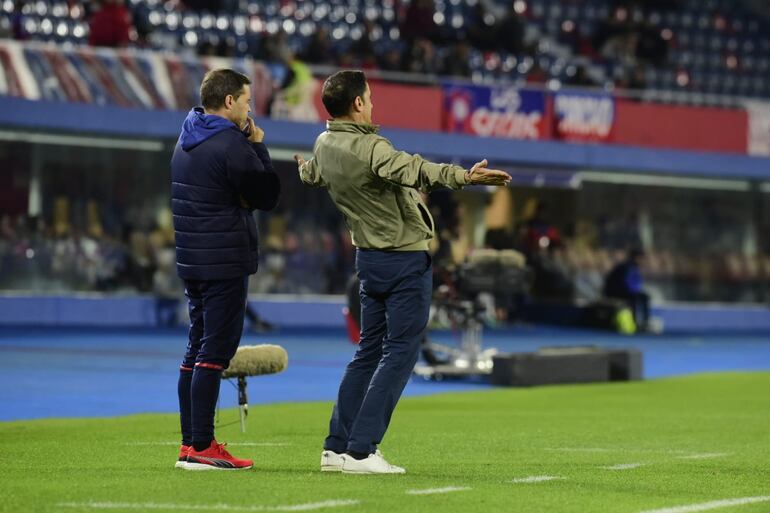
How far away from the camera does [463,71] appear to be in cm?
3134

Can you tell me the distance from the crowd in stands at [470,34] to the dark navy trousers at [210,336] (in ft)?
65.2

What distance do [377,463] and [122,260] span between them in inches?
844

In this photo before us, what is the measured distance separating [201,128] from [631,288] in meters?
25.2

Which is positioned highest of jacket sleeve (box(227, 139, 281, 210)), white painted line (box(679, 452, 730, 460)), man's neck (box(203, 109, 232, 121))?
man's neck (box(203, 109, 232, 121))

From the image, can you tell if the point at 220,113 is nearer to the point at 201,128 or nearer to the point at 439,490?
the point at 201,128

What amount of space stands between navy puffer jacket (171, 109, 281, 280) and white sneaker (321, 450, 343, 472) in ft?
3.50

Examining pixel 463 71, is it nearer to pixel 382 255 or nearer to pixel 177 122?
pixel 177 122

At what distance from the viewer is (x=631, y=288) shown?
1286 inches

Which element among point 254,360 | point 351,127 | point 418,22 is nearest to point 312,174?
point 351,127

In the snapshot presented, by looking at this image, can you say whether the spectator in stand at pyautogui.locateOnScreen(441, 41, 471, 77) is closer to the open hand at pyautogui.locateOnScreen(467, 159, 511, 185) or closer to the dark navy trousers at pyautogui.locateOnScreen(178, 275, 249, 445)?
the dark navy trousers at pyautogui.locateOnScreen(178, 275, 249, 445)

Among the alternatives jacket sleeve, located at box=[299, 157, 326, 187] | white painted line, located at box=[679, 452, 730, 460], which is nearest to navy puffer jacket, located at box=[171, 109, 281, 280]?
jacket sleeve, located at box=[299, 157, 326, 187]

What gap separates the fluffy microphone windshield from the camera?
1060cm

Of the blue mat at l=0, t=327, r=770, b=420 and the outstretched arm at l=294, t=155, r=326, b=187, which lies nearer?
the outstretched arm at l=294, t=155, r=326, b=187

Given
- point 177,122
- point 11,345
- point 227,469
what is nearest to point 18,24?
point 177,122
